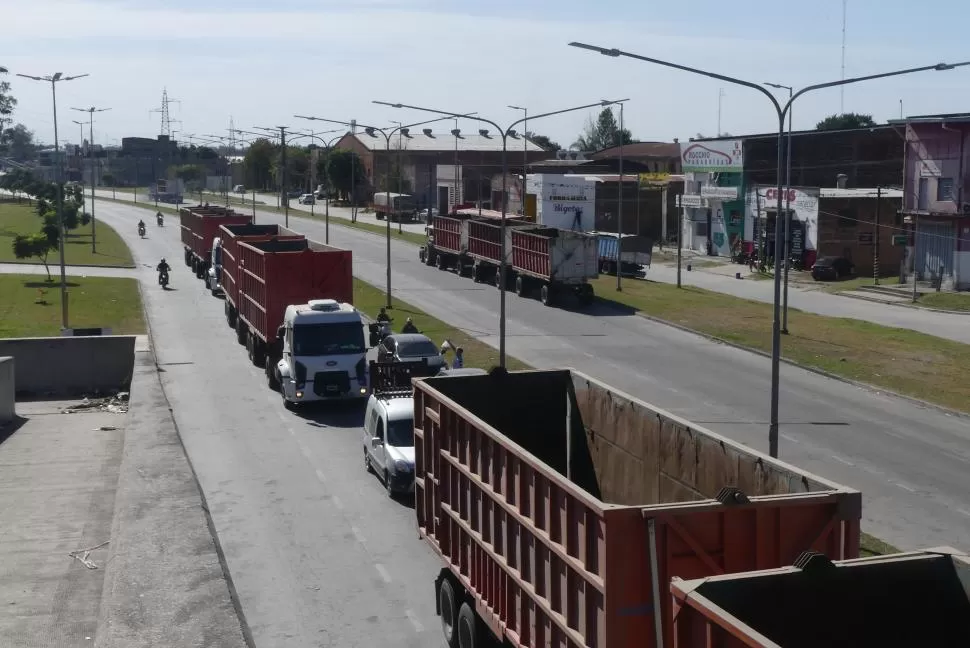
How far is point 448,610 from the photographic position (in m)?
13.5

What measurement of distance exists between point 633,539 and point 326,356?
2015 centimetres

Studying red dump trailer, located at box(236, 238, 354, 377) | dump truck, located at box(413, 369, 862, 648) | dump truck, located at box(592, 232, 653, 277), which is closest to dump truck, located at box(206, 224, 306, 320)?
red dump trailer, located at box(236, 238, 354, 377)

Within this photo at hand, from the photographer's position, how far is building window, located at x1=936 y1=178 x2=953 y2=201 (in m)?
52.6

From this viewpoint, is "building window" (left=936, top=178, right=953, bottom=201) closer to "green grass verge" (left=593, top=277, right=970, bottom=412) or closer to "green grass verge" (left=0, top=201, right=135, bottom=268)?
"green grass verge" (left=593, top=277, right=970, bottom=412)

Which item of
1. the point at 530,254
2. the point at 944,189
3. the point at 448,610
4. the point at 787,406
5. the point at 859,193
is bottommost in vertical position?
the point at 787,406

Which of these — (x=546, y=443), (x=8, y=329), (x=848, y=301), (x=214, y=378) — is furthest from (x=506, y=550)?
(x=848, y=301)

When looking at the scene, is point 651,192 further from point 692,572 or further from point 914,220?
point 692,572

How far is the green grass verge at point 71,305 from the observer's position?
42906mm

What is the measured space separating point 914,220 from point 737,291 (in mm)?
8626

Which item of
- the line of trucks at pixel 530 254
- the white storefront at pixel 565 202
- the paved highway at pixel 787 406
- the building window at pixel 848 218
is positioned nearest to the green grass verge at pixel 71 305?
the paved highway at pixel 787 406

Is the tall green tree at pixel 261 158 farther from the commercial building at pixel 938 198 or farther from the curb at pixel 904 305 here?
the curb at pixel 904 305

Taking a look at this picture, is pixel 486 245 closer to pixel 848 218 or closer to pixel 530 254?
pixel 530 254

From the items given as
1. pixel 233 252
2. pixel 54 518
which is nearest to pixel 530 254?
pixel 233 252

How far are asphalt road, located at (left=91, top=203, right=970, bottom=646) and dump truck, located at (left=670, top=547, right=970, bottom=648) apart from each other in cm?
722
